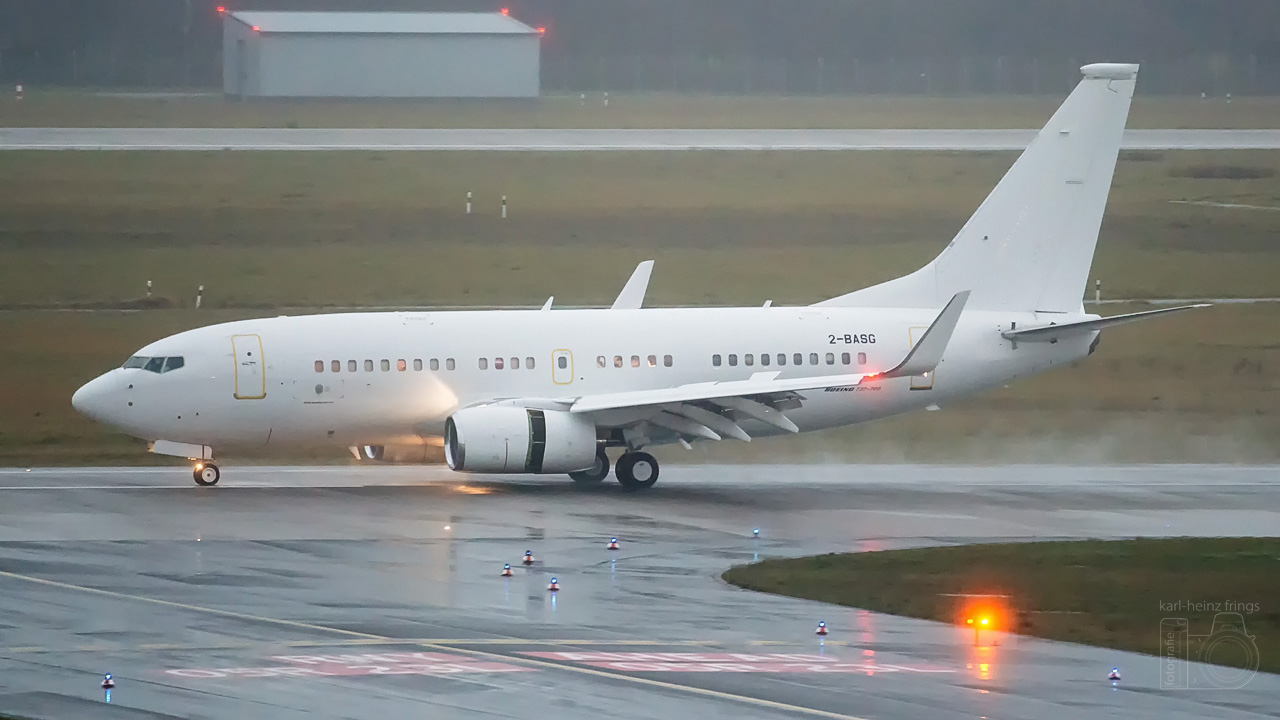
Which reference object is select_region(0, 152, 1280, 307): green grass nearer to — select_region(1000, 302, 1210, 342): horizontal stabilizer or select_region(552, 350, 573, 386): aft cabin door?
select_region(552, 350, 573, 386): aft cabin door

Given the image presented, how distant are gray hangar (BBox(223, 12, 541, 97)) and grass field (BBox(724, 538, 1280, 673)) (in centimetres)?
5437

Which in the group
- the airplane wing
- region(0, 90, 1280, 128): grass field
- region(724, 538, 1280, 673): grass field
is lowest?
region(724, 538, 1280, 673): grass field

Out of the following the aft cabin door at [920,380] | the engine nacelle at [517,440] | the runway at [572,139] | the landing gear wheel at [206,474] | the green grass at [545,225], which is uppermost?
the runway at [572,139]

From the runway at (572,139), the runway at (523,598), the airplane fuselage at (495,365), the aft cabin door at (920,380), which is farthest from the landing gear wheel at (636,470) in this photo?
the runway at (572,139)

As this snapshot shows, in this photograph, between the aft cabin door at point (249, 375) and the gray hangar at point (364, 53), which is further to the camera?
the gray hangar at point (364, 53)

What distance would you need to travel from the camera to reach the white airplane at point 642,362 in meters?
34.0

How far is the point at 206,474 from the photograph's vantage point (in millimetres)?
34906

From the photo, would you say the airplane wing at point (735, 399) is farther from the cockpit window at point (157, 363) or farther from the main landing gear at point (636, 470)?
the cockpit window at point (157, 363)

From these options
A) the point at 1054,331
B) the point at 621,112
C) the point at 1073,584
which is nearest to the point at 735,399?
the point at 1054,331

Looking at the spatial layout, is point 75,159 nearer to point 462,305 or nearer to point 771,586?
point 462,305

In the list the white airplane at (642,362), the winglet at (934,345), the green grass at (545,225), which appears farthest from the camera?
the green grass at (545,225)

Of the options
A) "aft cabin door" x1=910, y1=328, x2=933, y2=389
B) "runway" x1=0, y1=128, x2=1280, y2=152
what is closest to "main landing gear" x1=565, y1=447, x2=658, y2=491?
"aft cabin door" x1=910, y1=328, x2=933, y2=389

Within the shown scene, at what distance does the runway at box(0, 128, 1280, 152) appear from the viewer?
71688mm

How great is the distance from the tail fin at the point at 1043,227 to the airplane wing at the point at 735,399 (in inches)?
148
